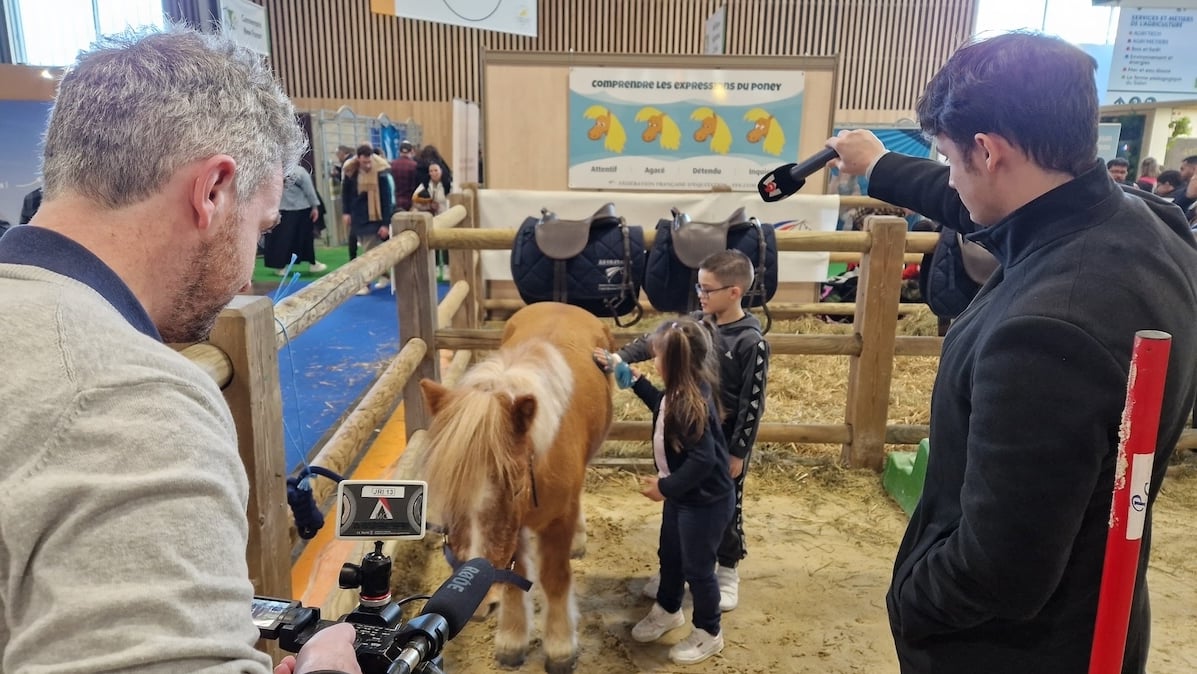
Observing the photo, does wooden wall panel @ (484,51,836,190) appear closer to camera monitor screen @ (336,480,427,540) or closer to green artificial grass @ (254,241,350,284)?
green artificial grass @ (254,241,350,284)

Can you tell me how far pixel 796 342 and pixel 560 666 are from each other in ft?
6.32

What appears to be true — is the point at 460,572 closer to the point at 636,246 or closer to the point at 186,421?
the point at 186,421

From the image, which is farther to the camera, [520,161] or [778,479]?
[520,161]

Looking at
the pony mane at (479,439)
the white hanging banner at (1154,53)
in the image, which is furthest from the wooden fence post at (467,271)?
the white hanging banner at (1154,53)

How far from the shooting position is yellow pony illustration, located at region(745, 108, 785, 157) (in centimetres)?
530

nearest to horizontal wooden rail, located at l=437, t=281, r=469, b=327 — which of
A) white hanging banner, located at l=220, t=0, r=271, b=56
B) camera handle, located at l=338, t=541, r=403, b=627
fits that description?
white hanging banner, located at l=220, t=0, r=271, b=56

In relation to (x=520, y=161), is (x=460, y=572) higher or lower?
lower

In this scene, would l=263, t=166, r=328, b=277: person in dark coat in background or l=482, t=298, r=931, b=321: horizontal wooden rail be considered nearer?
l=482, t=298, r=931, b=321: horizontal wooden rail

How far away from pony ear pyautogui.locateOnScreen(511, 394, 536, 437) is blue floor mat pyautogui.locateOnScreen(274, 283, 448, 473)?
4.78 feet

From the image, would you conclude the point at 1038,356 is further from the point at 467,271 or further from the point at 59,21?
the point at 59,21

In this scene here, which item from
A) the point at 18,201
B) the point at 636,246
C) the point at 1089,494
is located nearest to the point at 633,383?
the point at 636,246

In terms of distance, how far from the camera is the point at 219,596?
23.4 inches

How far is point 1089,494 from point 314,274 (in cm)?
938

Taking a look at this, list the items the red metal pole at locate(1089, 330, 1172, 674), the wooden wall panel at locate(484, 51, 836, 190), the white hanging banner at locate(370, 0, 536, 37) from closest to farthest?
the red metal pole at locate(1089, 330, 1172, 674) → the wooden wall panel at locate(484, 51, 836, 190) → the white hanging banner at locate(370, 0, 536, 37)
